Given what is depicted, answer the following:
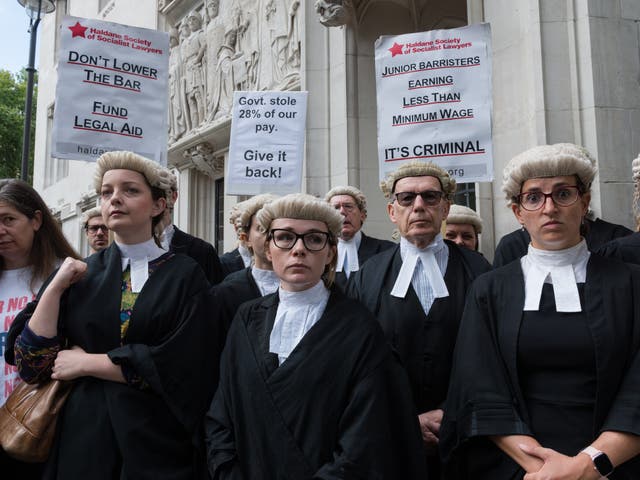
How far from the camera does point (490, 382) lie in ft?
7.14

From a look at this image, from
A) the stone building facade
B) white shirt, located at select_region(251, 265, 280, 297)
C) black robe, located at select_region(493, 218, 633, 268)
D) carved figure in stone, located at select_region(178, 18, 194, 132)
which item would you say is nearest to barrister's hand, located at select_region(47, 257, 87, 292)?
white shirt, located at select_region(251, 265, 280, 297)

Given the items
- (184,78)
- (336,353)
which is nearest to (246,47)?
(184,78)

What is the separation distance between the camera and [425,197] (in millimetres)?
2986

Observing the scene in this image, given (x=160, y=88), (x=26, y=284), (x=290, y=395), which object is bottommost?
A: (x=290, y=395)

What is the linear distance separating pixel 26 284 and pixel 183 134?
35.6ft

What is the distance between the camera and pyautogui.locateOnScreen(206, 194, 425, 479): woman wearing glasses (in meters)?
2.12

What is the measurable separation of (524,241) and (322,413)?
6.65ft

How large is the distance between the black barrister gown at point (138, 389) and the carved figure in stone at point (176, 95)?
1144cm

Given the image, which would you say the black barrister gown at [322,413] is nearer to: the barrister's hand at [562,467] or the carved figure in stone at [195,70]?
the barrister's hand at [562,467]

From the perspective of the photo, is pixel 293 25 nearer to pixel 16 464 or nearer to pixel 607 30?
pixel 607 30

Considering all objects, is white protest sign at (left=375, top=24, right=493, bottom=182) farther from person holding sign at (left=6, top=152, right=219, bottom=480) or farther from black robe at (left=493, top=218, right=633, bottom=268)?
person holding sign at (left=6, top=152, right=219, bottom=480)

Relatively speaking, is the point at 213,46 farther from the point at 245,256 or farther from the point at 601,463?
the point at 601,463

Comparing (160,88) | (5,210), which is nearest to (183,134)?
(160,88)

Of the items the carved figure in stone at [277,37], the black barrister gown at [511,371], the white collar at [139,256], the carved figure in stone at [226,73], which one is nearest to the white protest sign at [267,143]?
the white collar at [139,256]
